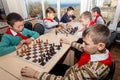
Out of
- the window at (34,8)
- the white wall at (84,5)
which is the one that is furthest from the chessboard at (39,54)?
the window at (34,8)

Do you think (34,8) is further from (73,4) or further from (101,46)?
(101,46)

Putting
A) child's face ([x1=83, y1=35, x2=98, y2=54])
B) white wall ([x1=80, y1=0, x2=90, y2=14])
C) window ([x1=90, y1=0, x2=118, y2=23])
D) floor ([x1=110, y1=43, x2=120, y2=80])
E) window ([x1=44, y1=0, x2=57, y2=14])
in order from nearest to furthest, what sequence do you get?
child's face ([x1=83, y1=35, x2=98, y2=54]) < floor ([x1=110, y1=43, x2=120, y2=80]) < window ([x1=90, y1=0, x2=118, y2=23]) < white wall ([x1=80, y1=0, x2=90, y2=14]) < window ([x1=44, y1=0, x2=57, y2=14])

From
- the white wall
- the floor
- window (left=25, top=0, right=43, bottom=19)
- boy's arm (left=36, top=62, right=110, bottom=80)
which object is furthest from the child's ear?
window (left=25, top=0, right=43, bottom=19)

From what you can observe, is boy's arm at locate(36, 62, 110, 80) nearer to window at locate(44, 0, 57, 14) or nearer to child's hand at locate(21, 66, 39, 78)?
child's hand at locate(21, 66, 39, 78)

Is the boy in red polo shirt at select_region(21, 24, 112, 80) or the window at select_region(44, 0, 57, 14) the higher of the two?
the window at select_region(44, 0, 57, 14)

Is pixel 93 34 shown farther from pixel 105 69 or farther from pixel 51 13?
pixel 51 13

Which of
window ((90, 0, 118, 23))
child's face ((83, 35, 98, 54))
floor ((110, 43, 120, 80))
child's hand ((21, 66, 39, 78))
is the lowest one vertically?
floor ((110, 43, 120, 80))

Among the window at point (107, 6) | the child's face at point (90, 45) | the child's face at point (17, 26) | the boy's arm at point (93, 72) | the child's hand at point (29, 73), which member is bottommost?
the child's hand at point (29, 73)

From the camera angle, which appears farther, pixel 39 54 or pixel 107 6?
pixel 107 6

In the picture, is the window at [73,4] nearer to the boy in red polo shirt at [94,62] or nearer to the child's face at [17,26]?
the child's face at [17,26]

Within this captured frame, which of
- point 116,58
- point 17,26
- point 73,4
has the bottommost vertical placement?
point 116,58

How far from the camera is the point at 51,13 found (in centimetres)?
248

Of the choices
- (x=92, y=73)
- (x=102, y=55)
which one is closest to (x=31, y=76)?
A: (x=92, y=73)

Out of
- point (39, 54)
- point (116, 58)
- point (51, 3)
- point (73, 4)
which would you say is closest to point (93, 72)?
point (39, 54)
